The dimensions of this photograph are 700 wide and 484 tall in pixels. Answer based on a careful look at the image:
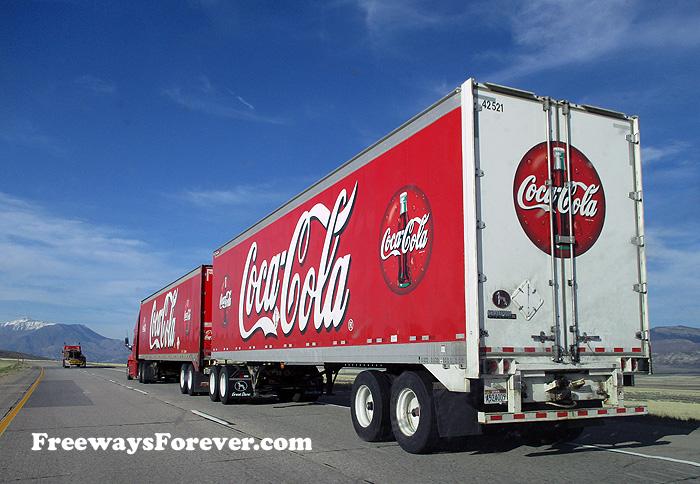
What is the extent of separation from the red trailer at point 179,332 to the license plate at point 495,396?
13869mm

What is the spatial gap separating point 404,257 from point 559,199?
2.23 m

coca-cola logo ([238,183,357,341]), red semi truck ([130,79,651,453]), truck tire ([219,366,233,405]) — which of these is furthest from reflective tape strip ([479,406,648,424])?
truck tire ([219,366,233,405])

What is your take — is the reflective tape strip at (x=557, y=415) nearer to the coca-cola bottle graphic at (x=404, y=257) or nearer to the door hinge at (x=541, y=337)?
the door hinge at (x=541, y=337)

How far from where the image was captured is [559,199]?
25.5ft

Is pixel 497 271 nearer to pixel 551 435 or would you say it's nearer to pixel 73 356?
pixel 551 435

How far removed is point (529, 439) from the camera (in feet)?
28.8

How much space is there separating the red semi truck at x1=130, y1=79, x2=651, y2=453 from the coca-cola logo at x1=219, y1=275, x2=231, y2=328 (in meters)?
8.35

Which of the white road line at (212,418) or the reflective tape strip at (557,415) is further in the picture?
the white road line at (212,418)

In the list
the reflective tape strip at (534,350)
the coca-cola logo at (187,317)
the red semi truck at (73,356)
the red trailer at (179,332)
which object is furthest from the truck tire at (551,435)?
the red semi truck at (73,356)

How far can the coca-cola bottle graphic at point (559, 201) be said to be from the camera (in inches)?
303

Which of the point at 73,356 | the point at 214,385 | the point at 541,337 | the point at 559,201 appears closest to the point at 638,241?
the point at 559,201

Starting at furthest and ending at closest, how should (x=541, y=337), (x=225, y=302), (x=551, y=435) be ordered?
(x=225, y=302), (x=551, y=435), (x=541, y=337)

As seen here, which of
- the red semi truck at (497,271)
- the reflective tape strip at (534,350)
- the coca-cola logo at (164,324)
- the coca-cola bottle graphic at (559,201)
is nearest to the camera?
the reflective tape strip at (534,350)

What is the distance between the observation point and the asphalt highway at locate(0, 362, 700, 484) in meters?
6.66
